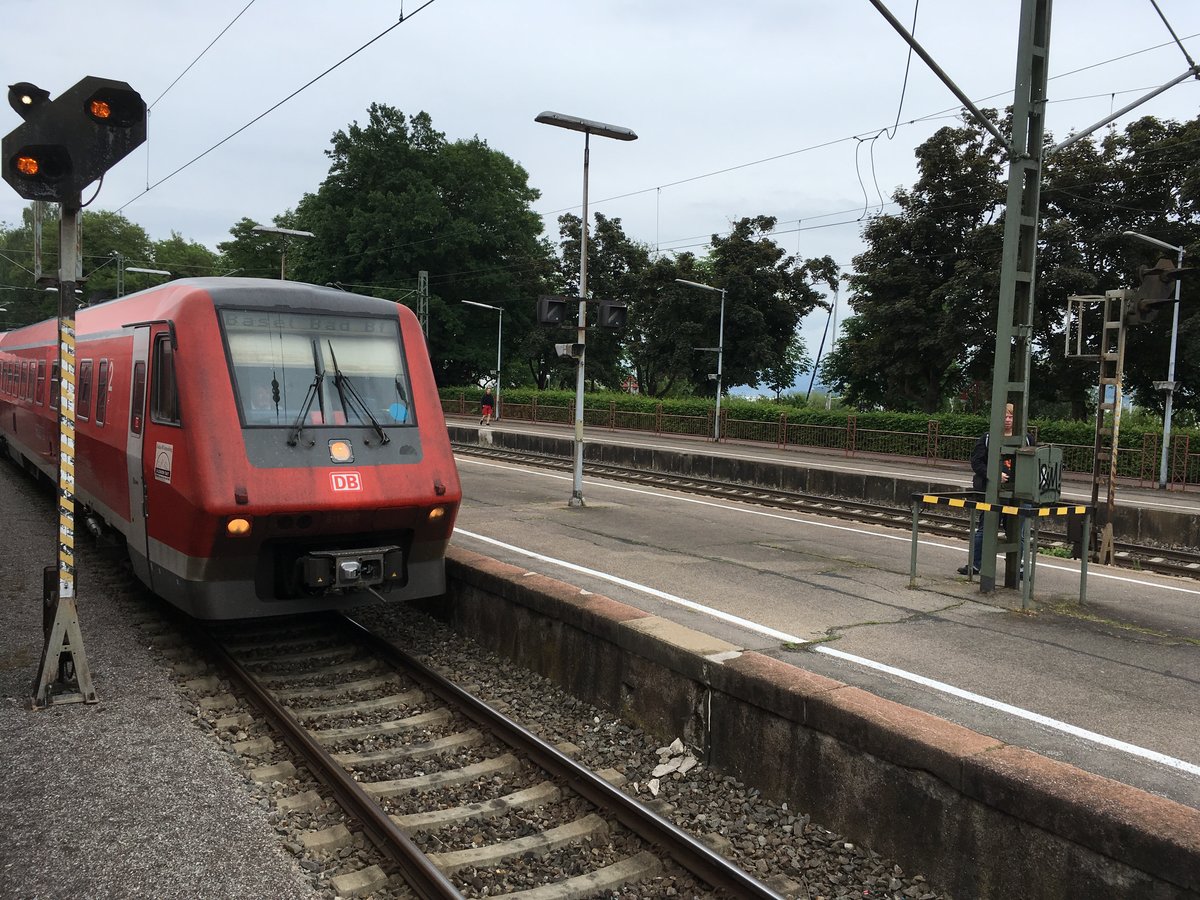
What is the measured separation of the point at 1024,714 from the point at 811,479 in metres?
15.2

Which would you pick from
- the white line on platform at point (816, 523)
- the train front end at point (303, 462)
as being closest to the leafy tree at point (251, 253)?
the white line on platform at point (816, 523)

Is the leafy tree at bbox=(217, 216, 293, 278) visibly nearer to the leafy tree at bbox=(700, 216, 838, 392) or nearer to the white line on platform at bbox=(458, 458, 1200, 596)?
the leafy tree at bbox=(700, 216, 838, 392)

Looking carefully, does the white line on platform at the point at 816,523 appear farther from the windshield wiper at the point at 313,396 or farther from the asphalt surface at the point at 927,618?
the windshield wiper at the point at 313,396

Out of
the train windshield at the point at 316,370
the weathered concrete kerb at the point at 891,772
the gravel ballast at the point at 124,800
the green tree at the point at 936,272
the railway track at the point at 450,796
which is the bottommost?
the railway track at the point at 450,796

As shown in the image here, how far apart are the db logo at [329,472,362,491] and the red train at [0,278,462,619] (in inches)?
0.5

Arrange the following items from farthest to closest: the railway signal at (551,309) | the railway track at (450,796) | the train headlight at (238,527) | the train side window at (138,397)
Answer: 1. the railway signal at (551,309)
2. the train side window at (138,397)
3. the train headlight at (238,527)
4. the railway track at (450,796)

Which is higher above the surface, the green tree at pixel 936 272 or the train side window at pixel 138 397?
the green tree at pixel 936 272

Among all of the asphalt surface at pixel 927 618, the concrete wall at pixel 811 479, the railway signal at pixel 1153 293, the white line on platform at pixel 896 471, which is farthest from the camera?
the white line on platform at pixel 896 471

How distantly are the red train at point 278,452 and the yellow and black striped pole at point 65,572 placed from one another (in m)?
0.76

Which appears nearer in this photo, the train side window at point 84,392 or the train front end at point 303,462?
the train front end at point 303,462

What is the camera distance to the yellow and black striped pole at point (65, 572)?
6.67 m

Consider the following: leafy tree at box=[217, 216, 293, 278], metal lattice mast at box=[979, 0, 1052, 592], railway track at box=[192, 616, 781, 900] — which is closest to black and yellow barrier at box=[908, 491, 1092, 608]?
metal lattice mast at box=[979, 0, 1052, 592]

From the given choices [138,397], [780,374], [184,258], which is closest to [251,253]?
[184,258]

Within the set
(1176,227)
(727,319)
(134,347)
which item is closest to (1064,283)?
(1176,227)
